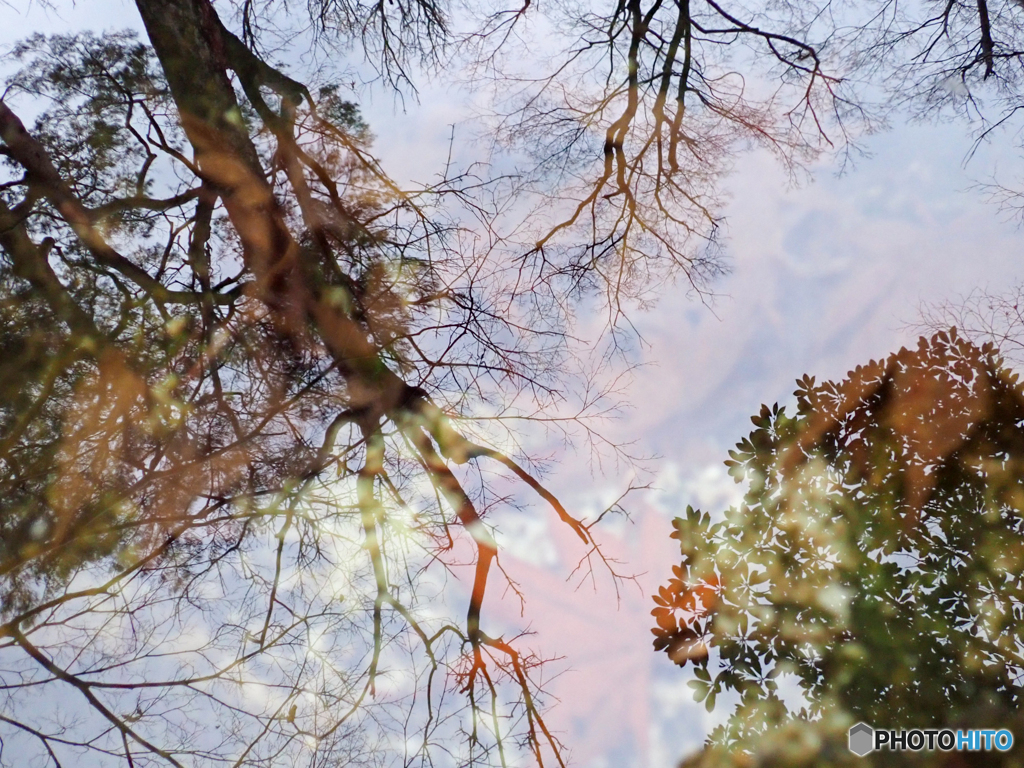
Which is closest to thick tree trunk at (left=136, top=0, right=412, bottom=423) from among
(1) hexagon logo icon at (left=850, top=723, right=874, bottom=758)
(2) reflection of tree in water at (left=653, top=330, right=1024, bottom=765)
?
(2) reflection of tree in water at (left=653, top=330, right=1024, bottom=765)

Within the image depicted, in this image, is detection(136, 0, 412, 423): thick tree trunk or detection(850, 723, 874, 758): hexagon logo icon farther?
detection(136, 0, 412, 423): thick tree trunk

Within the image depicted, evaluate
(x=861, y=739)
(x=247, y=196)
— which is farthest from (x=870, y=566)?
(x=247, y=196)

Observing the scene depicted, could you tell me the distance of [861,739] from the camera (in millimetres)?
1273

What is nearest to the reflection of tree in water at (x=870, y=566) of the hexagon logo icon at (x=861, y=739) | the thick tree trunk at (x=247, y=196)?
the hexagon logo icon at (x=861, y=739)

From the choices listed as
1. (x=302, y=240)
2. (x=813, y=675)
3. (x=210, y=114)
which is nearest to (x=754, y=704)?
(x=813, y=675)

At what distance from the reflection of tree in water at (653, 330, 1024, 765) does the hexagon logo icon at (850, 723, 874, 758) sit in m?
0.02

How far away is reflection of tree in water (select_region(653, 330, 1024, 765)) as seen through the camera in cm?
129

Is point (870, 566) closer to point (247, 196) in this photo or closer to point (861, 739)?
point (861, 739)

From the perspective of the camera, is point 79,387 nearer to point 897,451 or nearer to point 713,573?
point 713,573

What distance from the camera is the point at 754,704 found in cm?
137

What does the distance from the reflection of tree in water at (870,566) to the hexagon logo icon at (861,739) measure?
0.02 metres

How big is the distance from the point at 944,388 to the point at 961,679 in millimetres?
626

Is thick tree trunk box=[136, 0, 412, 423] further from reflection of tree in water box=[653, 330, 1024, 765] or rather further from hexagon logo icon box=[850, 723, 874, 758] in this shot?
hexagon logo icon box=[850, 723, 874, 758]

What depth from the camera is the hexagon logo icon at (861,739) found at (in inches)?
49.6
